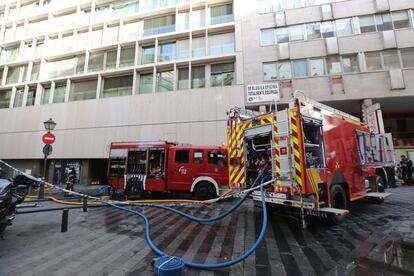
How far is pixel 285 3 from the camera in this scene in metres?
18.2

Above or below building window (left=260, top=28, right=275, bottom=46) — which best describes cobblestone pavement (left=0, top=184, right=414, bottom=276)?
below

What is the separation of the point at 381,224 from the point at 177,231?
17.3 ft

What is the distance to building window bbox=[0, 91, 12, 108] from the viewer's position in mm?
23925

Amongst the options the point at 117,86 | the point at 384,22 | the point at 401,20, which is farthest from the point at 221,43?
the point at 401,20

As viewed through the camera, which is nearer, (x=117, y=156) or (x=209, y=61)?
(x=117, y=156)

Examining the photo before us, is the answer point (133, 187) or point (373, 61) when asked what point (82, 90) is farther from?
point (373, 61)

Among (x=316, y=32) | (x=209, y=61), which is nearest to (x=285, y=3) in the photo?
(x=316, y=32)

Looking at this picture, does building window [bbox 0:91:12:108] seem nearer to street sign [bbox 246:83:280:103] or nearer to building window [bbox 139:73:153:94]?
building window [bbox 139:73:153:94]

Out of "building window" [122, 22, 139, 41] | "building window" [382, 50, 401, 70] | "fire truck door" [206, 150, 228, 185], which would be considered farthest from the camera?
"building window" [122, 22, 139, 41]

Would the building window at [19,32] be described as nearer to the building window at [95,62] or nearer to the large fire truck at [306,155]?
the building window at [95,62]

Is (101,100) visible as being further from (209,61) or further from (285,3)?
(285,3)

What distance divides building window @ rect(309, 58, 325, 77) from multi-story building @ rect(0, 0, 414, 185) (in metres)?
0.08

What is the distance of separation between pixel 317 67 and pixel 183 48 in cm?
1155

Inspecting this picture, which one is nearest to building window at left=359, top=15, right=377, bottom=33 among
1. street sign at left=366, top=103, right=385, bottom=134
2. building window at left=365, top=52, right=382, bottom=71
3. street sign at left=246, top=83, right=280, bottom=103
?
building window at left=365, top=52, right=382, bottom=71
